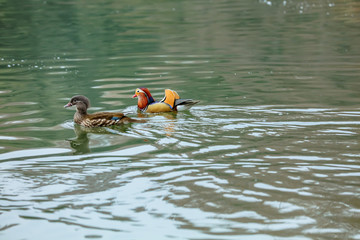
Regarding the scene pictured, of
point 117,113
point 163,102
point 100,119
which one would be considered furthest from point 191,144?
point 163,102

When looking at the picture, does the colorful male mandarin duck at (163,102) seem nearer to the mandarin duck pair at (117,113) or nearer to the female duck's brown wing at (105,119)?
the mandarin duck pair at (117,113)

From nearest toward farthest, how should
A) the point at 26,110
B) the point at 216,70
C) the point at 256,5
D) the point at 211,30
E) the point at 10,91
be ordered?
the point at 26,110 → the point at 10,91 → the point at 216,70 → the point at 211,30 → the point at 256,5

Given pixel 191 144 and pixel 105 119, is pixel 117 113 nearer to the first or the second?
pixel 105 119

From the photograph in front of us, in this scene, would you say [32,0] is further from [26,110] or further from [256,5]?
[26,110]

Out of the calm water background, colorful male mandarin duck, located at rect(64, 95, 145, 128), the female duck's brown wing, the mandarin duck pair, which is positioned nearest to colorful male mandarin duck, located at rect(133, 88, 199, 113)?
the mandarin duck pair

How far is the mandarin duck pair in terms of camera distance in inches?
392

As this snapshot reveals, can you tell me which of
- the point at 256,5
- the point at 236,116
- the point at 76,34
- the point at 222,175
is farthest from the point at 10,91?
the point at 256,5

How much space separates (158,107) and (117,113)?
3.30 feet

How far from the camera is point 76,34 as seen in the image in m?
24.8

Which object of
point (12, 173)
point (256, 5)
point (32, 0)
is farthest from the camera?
point (32, 0)

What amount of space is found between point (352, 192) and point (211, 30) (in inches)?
717

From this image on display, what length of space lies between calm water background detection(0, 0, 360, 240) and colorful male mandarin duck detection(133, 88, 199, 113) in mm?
264

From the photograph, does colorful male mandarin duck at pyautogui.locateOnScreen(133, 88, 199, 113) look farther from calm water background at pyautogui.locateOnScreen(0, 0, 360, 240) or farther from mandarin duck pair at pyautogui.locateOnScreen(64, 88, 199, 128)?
calm water background at pyautogui.locateOnScreen(0, 0, 360, 240)

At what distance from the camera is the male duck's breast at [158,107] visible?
10.6 metres
